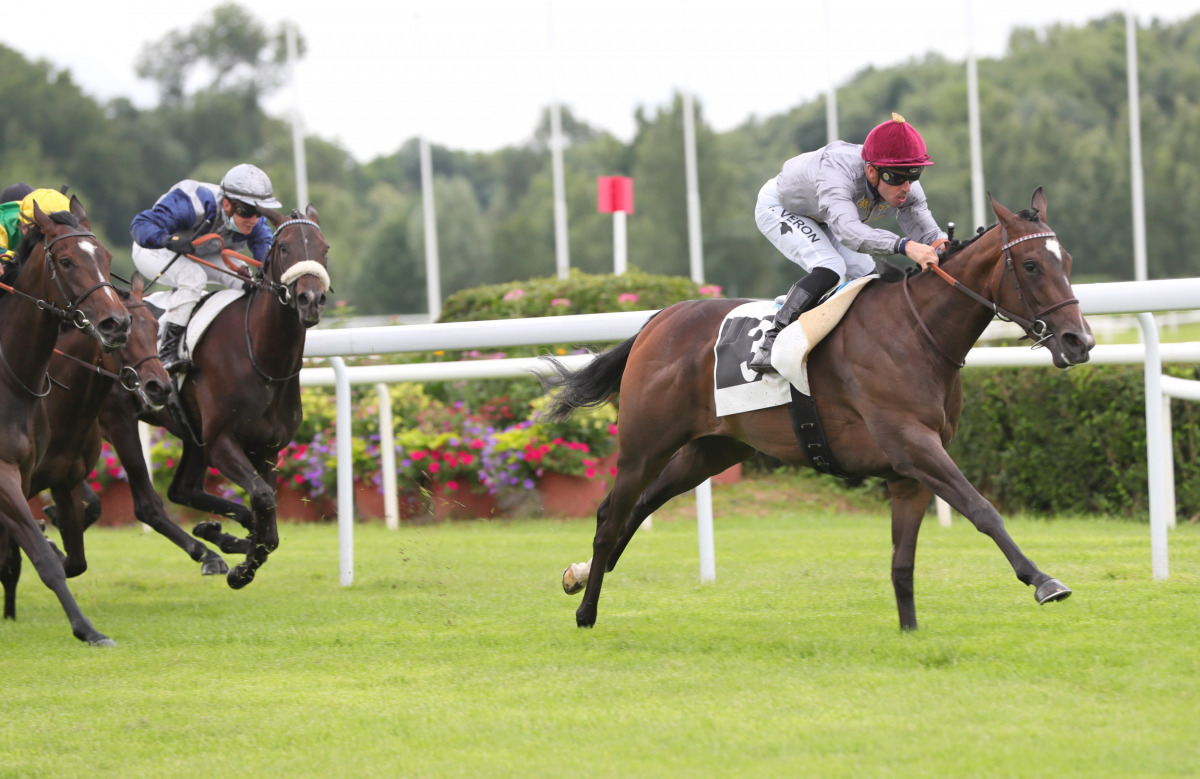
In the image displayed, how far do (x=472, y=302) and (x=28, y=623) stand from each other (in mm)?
5234

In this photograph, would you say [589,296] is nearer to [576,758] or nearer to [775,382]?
[775,382]

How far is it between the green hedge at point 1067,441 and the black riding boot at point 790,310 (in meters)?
3.55

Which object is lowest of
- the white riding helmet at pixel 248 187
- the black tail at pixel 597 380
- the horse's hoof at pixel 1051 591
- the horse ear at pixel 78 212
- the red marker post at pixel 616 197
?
the horse's hoof at pixel 1051 591

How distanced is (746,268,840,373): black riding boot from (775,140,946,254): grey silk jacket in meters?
0.19

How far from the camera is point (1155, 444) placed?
15.9 feet

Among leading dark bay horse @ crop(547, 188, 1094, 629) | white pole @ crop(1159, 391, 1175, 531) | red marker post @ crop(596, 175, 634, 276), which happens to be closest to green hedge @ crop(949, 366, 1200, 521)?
white pole @ crop(1159, 391, 1175, 531)

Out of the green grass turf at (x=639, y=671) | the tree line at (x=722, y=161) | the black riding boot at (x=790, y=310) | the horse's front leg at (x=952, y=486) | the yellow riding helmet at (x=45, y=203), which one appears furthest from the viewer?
the tree line at (x=722, y=161)

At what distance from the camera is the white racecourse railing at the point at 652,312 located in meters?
4.72

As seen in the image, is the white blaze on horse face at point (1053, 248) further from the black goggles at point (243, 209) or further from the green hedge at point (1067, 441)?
the black goggles at point (243, 209)

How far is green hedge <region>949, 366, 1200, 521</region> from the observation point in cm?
739

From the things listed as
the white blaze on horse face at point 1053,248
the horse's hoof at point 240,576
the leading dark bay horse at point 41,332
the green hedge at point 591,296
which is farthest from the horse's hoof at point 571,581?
the green hedge at point 591,296

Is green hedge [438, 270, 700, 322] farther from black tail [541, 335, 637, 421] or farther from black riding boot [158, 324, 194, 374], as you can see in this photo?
black tail [541, 335, 637, 421]

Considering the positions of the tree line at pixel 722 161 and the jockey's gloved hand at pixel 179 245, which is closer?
the jockey's gloved hand at pixel 179 245

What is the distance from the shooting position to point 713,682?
144 inches
